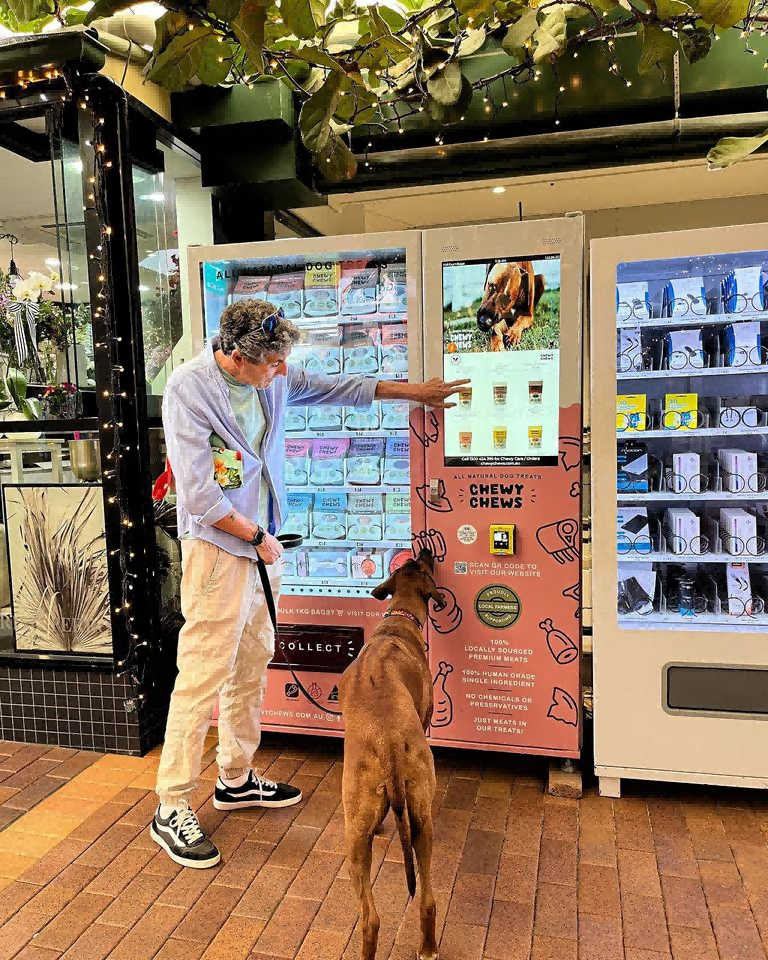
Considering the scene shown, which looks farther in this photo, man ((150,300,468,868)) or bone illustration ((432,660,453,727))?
bone illustration ((432,660,453,727))

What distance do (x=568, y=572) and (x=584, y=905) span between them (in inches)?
47.7

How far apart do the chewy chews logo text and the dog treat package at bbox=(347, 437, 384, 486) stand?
495 millimetres

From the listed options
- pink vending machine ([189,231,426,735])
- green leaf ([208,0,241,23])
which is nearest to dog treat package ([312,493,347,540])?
pink vending machine ([189,231,426,735])

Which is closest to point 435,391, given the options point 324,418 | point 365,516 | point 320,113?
point 324,418

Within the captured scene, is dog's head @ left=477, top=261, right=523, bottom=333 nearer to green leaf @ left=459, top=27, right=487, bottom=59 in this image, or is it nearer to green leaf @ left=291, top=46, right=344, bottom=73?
green leaf @ left=459, top=27, right=487, bottom=59

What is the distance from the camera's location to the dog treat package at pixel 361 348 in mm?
3303

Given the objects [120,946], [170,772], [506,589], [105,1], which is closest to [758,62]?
[506,589]

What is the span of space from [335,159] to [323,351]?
80.4 inches

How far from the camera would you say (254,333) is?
8.53ft

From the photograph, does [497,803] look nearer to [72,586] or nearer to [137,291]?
[72,586]

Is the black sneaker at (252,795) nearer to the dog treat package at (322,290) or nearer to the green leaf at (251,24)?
the dog treat package at (322,290)

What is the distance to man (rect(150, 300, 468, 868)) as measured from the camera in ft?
8.49

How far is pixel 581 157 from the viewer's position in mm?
Result: 3648

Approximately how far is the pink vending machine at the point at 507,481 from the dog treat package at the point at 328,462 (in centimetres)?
46
